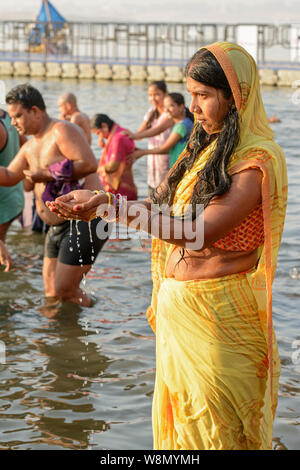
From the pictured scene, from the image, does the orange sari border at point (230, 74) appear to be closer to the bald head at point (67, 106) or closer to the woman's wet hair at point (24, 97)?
the woman's wet hair at point (24, 97)

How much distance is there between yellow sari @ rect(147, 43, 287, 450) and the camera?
283 centimetres

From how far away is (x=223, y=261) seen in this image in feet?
9.53

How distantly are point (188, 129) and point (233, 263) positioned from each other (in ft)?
20.7

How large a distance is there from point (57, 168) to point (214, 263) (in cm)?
319

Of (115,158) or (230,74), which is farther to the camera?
(115,158)

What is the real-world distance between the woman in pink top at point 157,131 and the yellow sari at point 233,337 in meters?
6.52

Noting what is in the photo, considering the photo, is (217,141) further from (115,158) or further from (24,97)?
(115,158)

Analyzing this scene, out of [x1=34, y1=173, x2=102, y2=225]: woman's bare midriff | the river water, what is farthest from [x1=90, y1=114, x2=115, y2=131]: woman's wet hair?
[x1=34, y1=173, x2=102, y2=225]: woman's bare midriff

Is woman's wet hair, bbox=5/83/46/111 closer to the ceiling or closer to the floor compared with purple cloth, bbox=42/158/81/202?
closer to the ceiling

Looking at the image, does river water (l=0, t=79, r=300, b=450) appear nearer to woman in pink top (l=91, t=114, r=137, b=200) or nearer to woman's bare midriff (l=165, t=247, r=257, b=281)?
Answer: woman's bare midriff (l=165, t=247, r=257, b=281)

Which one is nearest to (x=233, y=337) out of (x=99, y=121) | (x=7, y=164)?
(x=7, y=164)

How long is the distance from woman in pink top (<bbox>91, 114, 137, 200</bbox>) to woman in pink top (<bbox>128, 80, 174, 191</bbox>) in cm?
17

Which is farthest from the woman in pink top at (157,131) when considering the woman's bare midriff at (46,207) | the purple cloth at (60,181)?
the purple cloth at (60,181)

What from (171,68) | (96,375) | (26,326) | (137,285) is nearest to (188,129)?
(137,285)
